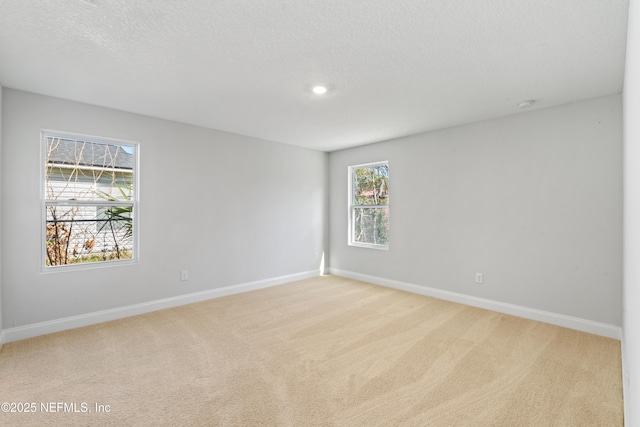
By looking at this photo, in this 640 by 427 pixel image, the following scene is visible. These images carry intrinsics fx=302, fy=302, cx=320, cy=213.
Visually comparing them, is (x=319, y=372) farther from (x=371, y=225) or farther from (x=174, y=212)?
(x=371, y=225)

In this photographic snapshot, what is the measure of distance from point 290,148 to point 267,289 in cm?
235

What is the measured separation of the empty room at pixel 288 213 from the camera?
1849 mm

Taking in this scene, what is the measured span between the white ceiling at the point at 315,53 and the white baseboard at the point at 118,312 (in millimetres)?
2273

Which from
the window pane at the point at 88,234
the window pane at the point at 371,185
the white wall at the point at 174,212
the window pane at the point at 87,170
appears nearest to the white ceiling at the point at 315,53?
the white wall at the point at 174,212

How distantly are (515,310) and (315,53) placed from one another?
138 inches

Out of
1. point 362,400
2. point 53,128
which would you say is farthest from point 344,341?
point 53,128

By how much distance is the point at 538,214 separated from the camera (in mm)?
3342

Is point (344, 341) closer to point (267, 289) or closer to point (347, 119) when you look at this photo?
point (267, 289)

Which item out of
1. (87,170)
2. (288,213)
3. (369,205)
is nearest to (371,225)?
(369,205)

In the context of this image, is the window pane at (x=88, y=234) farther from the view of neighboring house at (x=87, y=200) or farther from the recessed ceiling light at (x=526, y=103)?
the recessed ceiling light at (x=526, y=103)

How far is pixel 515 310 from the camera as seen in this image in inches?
138

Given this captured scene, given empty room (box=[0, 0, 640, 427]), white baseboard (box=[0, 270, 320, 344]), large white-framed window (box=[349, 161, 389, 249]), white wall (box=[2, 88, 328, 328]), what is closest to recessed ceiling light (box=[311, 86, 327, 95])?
empty room (box=[0, 0, 640, 427])

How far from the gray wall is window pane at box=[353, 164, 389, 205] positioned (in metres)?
0.23

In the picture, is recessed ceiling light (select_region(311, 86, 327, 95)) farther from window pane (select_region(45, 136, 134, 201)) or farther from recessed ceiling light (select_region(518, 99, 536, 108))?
window pane (select_region(45, 136, 134, 201))
